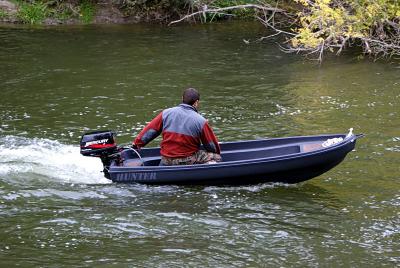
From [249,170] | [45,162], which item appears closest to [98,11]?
[45,162]

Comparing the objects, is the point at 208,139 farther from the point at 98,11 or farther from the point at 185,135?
the point at 98,11

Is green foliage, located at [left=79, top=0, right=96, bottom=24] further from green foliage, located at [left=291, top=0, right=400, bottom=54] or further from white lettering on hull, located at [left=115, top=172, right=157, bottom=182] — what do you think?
white lettering on hull, located at [left=115, top=172, right=157, bottom=182]

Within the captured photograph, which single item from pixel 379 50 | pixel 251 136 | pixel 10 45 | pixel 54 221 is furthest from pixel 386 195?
pixel 10 45

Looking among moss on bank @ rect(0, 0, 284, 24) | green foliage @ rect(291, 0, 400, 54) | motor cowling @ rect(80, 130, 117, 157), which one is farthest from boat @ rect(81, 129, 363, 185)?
moss on bank @ rect(0, 0, 284, 24)

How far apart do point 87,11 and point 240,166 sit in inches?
625

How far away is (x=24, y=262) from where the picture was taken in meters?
7.14

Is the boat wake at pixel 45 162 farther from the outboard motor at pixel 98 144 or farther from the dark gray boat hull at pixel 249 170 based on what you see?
the dark gray boat hull at pixel 249 170

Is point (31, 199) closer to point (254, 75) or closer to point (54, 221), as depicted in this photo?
point (54, 221)

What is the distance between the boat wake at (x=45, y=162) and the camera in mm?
9992

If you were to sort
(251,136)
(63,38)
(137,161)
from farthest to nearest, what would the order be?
(63,38), (251,136), (137,161)

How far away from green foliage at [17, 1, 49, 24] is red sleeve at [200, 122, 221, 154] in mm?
15027

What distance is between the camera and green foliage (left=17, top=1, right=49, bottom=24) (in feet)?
75.2

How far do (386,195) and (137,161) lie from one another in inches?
141

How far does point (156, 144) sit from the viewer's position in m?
12.1
